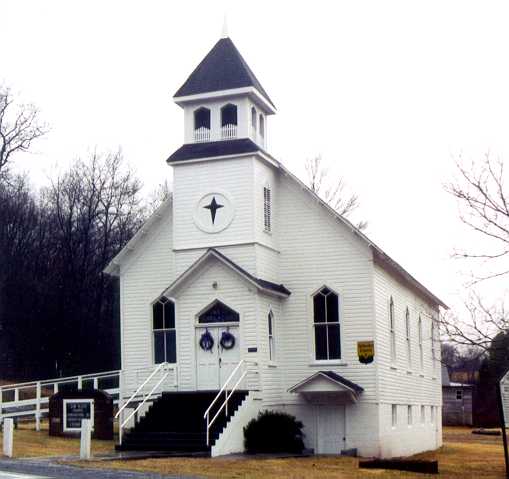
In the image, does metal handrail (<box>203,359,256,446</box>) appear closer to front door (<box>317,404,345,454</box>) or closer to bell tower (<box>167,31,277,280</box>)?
front door (<box>317,404,345,454</box>)

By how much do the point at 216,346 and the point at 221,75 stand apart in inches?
376

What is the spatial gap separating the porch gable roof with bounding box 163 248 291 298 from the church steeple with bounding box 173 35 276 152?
4.38m

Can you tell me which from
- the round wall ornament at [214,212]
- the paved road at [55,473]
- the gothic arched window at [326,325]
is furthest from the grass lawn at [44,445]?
the round wall ornament at [214,212]

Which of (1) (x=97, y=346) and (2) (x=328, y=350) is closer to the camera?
(2) (x=328, y=350)

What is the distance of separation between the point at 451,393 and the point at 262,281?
46370 mm

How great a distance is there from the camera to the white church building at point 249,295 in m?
31.8

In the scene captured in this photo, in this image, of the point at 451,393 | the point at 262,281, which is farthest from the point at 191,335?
the point at 451,393

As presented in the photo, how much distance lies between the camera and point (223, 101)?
3397 centimetres

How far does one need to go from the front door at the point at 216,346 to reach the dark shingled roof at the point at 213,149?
200 inches

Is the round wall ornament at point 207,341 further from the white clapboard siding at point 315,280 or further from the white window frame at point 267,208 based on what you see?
the white window frame at point 267,208

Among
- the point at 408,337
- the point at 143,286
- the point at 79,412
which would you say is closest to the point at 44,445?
the point at 79,412

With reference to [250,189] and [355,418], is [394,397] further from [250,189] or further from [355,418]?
[250,189]

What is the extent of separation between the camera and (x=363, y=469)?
2594cm

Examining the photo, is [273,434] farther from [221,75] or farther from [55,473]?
[221,75]
